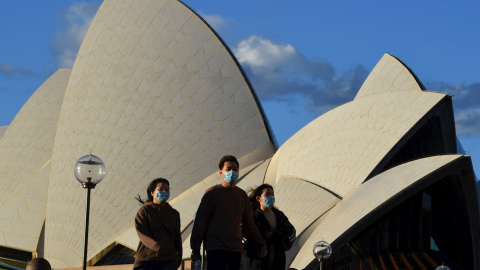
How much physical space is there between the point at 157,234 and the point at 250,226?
700mm

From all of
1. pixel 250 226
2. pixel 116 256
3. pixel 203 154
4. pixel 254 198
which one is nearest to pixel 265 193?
pixel 254 198

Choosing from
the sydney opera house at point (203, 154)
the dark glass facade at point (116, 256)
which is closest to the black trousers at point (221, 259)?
the sydney opera house at point (203, 154)

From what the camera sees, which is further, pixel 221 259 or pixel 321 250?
pixel 321 250

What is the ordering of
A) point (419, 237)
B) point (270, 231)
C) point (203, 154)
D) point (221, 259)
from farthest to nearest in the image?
point (203, 154), point (419, 237), point (270, 231), point (221, 259)

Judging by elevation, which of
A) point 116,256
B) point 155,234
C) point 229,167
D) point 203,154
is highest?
point 203,154

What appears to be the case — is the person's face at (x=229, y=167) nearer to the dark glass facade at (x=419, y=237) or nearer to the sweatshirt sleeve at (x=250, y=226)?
the sweatshirt sleeve at (x=250, y=226)

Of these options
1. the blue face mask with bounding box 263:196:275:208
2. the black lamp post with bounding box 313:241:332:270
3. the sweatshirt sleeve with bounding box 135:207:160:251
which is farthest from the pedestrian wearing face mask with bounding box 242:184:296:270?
the black lamp post with bounding box 313:241:332:270

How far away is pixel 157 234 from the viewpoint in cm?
616

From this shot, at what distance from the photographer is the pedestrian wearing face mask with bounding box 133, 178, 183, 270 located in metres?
6.14

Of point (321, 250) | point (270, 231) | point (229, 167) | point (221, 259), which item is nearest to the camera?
point (221, 259)

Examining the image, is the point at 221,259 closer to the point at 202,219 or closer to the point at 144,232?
the point at 202,219

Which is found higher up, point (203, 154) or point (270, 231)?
point (203, 154)

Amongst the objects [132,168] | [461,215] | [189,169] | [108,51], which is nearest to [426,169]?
[461,215]

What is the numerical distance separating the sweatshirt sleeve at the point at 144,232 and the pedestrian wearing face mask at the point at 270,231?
2.42 feet
